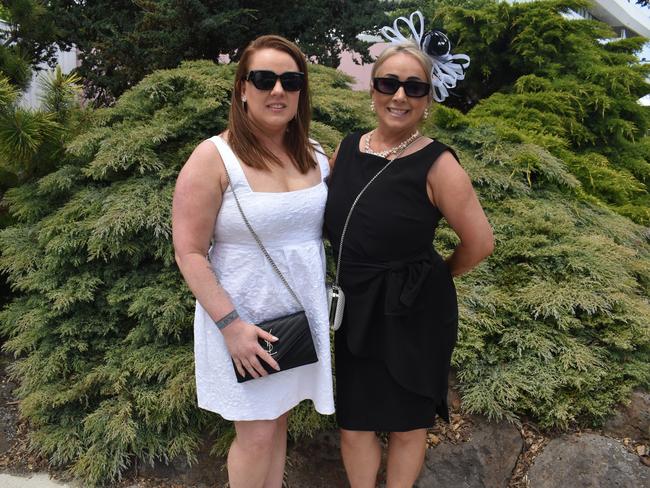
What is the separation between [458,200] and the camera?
1.77 m

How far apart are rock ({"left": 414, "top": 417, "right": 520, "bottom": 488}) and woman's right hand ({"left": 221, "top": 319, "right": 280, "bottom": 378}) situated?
132 centimetres

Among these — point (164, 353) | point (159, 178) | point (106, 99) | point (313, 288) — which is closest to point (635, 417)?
point (313, 288)

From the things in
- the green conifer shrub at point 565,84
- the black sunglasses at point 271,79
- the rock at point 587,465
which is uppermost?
the black sunglasses at point 271,79

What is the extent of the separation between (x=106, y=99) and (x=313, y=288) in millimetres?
4660

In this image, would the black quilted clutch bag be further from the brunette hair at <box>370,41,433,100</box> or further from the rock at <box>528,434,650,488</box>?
the rock at <box>528,434,650,488</box>

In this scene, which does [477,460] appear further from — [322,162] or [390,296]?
[322,162]

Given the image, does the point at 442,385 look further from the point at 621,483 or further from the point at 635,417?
the point at 635,417

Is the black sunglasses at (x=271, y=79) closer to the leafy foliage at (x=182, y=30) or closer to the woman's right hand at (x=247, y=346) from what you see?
the woman's right hand at (x=247, y=346)

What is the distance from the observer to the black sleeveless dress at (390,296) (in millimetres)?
1826

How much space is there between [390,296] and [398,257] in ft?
0.48

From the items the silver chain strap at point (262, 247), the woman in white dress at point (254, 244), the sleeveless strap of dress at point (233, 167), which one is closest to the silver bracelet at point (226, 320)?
the woman in white dress at point (254, 244)

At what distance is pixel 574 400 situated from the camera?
2.69m

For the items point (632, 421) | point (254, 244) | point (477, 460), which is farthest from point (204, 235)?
point (632, 421)

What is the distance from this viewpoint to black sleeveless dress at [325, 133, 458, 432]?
183cm
